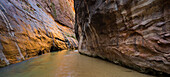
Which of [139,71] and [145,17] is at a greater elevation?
[145,17]

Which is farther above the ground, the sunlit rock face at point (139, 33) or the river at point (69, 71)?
the sunlit rock face at point (139, 33)

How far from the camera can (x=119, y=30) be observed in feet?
8.99

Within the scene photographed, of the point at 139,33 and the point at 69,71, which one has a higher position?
the point at 139,33

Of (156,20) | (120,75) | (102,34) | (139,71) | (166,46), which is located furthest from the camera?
(102,34)

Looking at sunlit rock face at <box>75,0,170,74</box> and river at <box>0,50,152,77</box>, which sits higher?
sunlit rock face at <box>75,0,170,74</box>

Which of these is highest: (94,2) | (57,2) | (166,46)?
(57,2)

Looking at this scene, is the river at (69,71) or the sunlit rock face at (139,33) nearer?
the sunlit rock face at (139,33)

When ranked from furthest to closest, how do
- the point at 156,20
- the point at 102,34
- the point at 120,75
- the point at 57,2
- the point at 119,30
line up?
the point at 57,2, the point at 102,34, the point at 119,30, the point at 120,75, the point at 156,20

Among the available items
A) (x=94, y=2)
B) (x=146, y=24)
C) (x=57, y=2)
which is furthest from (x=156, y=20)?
(x=57, y=2)

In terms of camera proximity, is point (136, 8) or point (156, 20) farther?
point (136, 8)

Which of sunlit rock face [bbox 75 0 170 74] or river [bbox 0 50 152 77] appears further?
river [bbox 0 50 152 77]

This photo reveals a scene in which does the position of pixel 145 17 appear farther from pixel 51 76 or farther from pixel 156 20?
pixel 51 76

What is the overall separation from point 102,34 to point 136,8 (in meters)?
1.74

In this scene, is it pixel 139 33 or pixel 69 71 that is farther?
pixel 69 71
